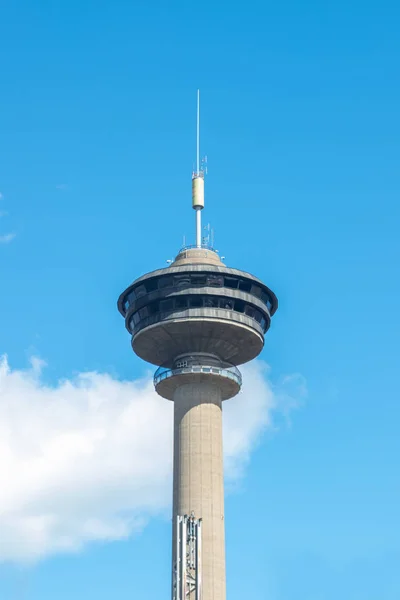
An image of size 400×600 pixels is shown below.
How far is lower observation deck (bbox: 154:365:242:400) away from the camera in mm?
92000

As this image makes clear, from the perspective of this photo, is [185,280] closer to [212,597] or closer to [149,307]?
[149,307]

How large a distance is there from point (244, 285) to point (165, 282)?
7201 millimetres

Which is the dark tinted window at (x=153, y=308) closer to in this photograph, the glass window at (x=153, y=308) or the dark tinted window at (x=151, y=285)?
the glass window at (x=153, y=308)

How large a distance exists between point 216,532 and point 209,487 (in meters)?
3.83

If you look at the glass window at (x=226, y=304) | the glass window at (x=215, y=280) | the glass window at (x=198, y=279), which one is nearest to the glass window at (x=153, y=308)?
the glass window at (x=198, y=279)

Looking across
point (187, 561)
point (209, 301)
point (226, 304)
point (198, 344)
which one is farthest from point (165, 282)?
point (187, 561)

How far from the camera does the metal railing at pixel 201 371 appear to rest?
302 ft

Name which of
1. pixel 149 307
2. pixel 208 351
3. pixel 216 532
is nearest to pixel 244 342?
pixel 208 351

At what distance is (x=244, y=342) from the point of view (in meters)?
94.6

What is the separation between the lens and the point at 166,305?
303 ft

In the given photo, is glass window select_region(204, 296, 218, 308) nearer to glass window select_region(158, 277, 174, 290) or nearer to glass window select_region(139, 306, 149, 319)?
glass window select_region(158, 277, 174, 290)

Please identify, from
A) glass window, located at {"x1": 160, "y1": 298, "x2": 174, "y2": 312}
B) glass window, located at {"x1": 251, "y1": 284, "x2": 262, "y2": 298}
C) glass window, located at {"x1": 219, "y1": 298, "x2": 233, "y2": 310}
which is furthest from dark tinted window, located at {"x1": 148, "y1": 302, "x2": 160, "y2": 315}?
glass window, located at {"x1": 251, "y1": 284, "x2": 262, "y2": 298}

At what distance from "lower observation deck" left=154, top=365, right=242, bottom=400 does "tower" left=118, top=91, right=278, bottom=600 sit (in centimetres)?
9

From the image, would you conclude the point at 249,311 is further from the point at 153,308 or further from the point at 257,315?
the point at 153,308
